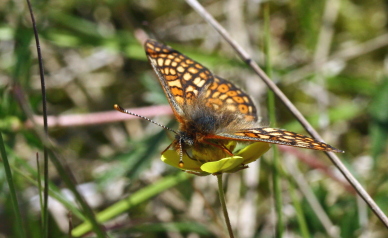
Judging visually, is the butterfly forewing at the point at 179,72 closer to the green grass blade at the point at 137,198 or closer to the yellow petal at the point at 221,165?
the green grass blade at the point at 137,198

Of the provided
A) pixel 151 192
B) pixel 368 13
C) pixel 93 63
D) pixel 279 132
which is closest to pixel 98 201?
pixel 151 192

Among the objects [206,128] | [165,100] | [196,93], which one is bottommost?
[206,128]

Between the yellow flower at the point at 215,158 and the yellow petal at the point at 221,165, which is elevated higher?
the yellow flower at the point at 215,158

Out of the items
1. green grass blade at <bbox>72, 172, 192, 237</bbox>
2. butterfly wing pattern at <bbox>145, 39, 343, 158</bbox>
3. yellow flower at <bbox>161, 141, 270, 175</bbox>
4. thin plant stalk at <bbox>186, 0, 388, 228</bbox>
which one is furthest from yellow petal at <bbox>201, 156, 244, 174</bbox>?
green grass blade at <bbox>72, 172, 192, 237</bbox>

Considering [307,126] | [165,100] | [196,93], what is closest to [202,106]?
[196,93]

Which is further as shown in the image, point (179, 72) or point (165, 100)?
point (165, 100)

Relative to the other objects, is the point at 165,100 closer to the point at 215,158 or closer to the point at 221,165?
the point at 215,158

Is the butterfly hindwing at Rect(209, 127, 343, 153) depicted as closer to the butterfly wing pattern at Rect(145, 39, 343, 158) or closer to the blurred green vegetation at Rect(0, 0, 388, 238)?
the butterfly wing pattern at Rect(145, 39, 343, 158)

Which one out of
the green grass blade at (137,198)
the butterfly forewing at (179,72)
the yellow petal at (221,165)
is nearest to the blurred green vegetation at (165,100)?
the green grass blade at (137,198)
